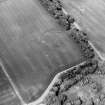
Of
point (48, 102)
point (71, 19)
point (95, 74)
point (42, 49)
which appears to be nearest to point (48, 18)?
point (71, 19)

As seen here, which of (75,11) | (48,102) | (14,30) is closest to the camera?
(48,102)

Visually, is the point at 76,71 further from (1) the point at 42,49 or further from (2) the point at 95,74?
(1) the point at 42,49

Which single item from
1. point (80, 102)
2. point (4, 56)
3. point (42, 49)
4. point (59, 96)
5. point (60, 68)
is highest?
point (4, 56)

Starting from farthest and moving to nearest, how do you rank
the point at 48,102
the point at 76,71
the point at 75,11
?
the point at 75,11, the point at 76,71, the point at 48,102

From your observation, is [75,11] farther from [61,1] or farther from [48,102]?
[48,102]

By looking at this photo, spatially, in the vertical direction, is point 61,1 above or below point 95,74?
above

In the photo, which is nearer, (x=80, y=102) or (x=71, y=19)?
(x=80, y=102)
